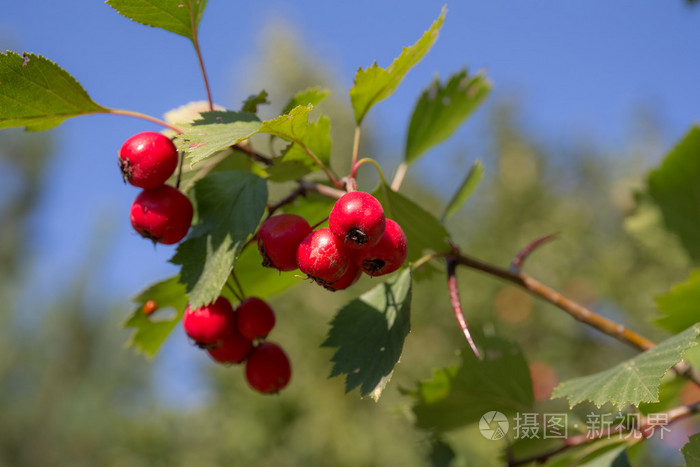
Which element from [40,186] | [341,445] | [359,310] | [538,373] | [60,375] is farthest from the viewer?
[40,186]

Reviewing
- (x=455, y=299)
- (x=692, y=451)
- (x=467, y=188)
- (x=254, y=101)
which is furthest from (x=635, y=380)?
(x=254, y=101)

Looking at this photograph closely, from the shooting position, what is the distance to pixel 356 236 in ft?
2.20

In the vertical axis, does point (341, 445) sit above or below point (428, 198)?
below

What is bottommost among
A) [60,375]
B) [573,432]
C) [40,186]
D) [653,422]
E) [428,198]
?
[60,375]

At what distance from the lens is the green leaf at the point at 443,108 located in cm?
123

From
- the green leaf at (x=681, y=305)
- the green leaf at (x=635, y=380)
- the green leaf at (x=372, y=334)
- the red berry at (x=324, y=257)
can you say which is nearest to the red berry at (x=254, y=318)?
the green leaf at (x=372, y=334)

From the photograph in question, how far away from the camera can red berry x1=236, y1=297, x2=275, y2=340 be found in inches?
36.5

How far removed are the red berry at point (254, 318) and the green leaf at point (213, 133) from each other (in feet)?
0.98

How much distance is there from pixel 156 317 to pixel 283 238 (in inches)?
18.2

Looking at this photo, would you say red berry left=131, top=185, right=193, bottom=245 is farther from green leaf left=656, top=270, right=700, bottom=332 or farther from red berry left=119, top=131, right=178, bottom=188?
green leaf left=656, top=270, right=700, bottom=332

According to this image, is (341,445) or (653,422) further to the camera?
(341,445)

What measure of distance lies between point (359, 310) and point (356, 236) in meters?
0.28

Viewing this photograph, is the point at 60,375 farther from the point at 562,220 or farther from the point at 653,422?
the point at 653,422

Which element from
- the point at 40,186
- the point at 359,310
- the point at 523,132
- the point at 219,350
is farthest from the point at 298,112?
the point at 40,186
